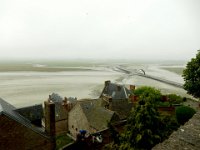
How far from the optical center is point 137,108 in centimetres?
1620

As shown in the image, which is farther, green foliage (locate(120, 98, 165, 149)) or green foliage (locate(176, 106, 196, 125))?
green foliage (locate(176, 106, 196, 125))

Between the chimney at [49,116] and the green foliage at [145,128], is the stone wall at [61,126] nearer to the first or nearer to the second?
the chimney at [49,116]

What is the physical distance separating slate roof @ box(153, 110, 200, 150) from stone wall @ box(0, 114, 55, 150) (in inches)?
354

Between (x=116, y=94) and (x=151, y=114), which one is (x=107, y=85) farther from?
(x=151, y=114)

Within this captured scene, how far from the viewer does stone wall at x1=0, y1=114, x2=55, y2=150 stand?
15759 millimetres

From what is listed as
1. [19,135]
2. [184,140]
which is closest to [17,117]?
[19,135]

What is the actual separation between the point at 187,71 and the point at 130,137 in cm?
2445

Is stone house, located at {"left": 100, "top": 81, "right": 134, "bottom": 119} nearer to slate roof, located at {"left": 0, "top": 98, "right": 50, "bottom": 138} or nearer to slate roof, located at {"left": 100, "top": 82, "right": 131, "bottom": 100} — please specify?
slate roof, located at {"left": 100, "top": 82, "right": 131, "bottom": 100}

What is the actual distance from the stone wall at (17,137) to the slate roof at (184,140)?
8998 mm

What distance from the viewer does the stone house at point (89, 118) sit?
89.4 ft

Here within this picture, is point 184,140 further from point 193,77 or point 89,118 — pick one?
point 193,77

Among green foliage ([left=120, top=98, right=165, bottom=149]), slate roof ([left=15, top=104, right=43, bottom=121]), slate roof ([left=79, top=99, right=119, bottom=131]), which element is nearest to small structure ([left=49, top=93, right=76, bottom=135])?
slate roof ([left=79, top=99, right=119, bottom=131])

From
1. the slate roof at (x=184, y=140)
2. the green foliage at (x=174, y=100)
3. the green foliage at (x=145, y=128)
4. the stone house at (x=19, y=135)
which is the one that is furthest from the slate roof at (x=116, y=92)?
the green foliage at (x=145, y=128)

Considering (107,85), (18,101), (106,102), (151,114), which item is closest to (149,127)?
(151,114)
